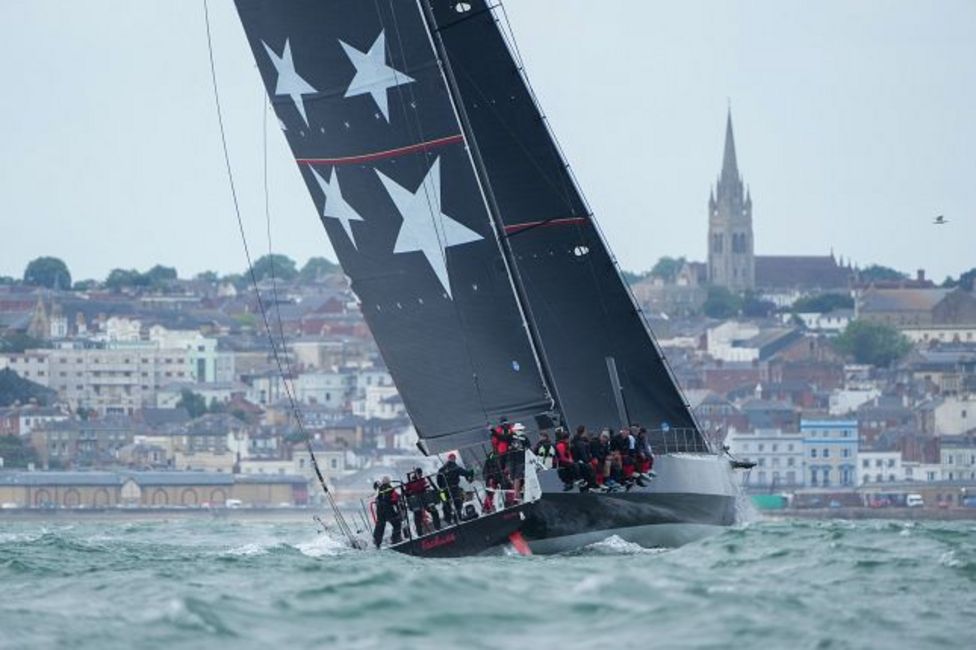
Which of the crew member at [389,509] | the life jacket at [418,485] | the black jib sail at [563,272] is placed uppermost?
the black jib sail at [563,272]

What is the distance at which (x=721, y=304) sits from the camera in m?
183

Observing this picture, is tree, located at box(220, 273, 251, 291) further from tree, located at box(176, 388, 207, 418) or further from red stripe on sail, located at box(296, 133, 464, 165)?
red stripe on sail, located at box(296, 133, 464, 165)

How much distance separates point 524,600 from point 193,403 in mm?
121483

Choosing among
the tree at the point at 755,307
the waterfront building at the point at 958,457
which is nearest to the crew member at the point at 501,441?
the waterfront building at the point at 958,457

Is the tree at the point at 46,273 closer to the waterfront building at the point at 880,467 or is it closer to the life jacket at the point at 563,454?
the waterfront building at the point at 880,467

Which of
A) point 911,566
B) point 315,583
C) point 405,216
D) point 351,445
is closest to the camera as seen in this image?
point 315,583

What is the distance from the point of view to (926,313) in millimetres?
162375

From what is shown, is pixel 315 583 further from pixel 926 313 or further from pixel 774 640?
pixel 926 313

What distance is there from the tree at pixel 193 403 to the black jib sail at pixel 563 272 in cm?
11111

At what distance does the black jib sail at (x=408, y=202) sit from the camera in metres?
22.6

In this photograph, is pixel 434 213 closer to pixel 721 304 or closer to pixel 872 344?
pixel 872 344

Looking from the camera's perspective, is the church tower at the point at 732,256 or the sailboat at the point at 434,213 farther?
the church tower at the point at 732,256

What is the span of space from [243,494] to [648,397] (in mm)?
82470

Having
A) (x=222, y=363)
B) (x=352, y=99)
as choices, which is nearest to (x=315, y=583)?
(x=352, y=99)
